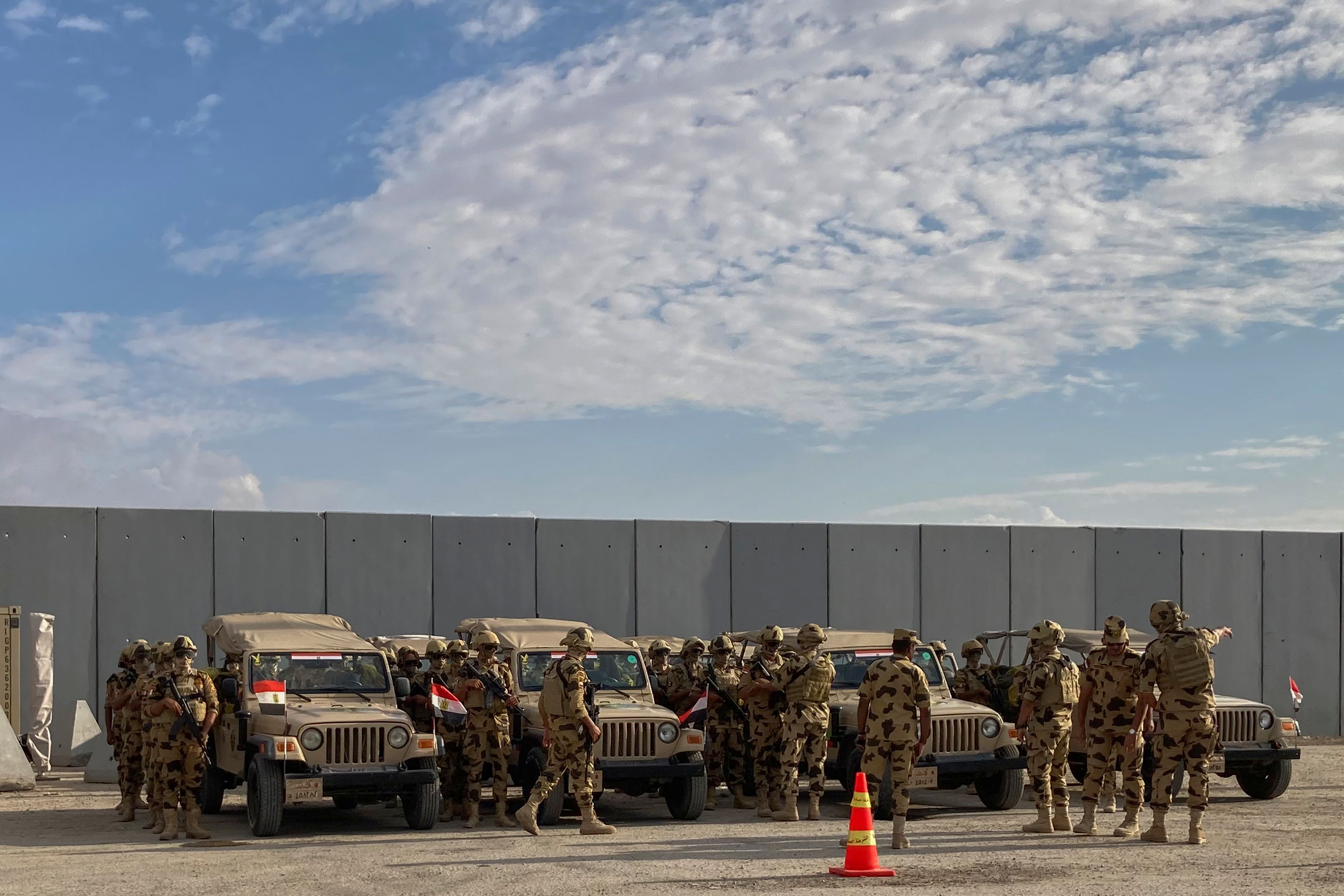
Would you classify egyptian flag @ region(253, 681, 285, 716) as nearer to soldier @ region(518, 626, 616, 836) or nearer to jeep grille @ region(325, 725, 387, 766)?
jeep grille @ region(325, 725, 387, 766)

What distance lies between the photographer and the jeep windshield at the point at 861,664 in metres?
15.3

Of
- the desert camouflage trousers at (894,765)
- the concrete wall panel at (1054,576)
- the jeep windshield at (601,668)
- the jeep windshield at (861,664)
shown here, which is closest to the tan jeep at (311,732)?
the jeep windshield at (601,668)

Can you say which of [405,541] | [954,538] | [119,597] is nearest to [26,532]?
[119,597]

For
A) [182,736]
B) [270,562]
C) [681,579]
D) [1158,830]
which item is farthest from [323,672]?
[681,579]

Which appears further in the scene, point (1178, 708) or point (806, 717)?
point (806, 717)

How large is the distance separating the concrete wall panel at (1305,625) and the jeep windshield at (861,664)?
1595 centimetres

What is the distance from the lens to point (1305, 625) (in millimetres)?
28984

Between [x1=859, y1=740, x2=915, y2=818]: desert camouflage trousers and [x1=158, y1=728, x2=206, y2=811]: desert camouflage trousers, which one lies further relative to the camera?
[x1=158, y1=728, x2=206, y2=811]: desert camouflage trousers

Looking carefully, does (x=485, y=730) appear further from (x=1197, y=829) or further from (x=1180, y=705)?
(x=1197, y=829)

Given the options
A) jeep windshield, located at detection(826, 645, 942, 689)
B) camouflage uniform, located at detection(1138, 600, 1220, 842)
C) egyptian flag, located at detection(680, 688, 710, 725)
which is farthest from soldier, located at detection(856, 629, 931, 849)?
jeep windshield, located at detection(826, 645, 942, 689)

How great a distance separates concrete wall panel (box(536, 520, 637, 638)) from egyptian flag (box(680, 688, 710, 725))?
10.6 meters

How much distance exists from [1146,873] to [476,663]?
20.1 feet

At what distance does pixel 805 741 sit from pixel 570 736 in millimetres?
2445

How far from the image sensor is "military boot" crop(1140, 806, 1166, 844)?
11.7 metres
